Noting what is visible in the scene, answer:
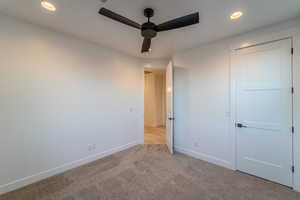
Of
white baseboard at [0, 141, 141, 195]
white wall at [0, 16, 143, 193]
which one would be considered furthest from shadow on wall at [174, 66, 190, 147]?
white baseboard at [0, 141, 141, 195]

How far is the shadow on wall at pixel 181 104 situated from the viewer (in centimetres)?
363

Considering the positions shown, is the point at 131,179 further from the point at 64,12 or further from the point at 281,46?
the point at 281,46

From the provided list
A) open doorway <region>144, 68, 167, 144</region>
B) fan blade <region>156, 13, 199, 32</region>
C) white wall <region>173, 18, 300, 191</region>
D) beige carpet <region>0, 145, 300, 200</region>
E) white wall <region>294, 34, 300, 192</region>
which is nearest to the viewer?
fan blade <region>156, 13, 199, 32</region>

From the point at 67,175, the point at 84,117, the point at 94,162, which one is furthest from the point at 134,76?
the point at 67,175

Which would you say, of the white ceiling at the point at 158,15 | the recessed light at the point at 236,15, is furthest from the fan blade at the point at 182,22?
the recessed light at the point at 236,15

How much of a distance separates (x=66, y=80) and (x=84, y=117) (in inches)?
33.2

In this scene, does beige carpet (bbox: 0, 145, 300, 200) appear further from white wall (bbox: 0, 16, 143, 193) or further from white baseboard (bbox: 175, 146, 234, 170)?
white wall (bbox: 0, 16, 143, 193)

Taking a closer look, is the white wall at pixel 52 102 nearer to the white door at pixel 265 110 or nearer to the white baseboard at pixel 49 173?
the white baseboard at pixel 49 173

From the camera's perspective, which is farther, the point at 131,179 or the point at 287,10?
the point at 131,179

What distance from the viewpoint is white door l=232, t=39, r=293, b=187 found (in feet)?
7.56

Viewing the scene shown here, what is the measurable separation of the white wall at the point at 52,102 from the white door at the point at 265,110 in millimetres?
2781

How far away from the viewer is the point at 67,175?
2.62 meters

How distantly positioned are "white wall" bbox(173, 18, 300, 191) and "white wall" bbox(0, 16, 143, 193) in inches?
64.7

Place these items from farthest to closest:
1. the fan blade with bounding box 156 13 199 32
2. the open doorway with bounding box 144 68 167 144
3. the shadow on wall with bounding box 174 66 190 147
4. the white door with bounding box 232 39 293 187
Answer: the open doorway with bounding box 144 68 167 144
the shadow on wall with bounding box 174 66 190 147
the white door with bounding box 232 39 293 187
the fan blade with bounding box 156 13 199 32
